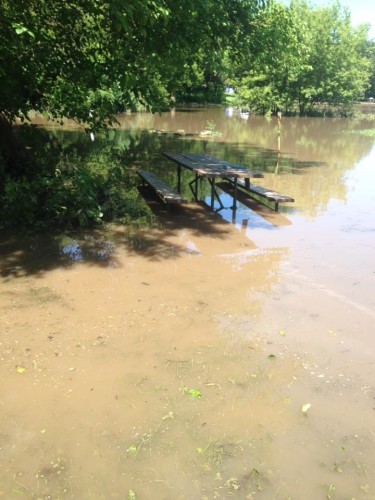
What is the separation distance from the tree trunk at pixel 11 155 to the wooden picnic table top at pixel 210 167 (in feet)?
11.6

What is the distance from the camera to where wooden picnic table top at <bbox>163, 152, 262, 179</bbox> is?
28.3 feet

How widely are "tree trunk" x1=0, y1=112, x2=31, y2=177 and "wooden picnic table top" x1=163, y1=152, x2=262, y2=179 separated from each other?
3.53 meters

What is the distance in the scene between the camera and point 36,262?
20.2 feet

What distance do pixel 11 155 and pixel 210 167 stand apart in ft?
14.1

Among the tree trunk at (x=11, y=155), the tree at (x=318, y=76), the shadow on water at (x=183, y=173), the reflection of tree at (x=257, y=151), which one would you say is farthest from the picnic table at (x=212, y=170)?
the tree at (x=318, y=76)

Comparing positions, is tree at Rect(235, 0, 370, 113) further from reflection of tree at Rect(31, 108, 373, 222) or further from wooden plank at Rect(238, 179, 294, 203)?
wooden plank at Rect(238, 179, 294, 203)

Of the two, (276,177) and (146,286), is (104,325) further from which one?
(276,177)

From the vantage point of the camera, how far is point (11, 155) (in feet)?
29.9

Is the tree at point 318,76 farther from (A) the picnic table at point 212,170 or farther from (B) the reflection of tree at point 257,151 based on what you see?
(A) the picnic table at point 212,170

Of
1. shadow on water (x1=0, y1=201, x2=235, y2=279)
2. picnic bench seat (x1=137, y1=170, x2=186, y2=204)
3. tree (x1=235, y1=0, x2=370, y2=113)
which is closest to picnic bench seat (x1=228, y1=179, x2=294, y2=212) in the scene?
shadow on water (x1=0, y1=201, x2=235, y2=279)

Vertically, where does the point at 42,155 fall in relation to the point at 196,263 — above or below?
above

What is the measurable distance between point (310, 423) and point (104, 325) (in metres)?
2.34

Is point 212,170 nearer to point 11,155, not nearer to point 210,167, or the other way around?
point 210,167

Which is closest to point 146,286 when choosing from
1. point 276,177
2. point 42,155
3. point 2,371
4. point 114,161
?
point 2,371
